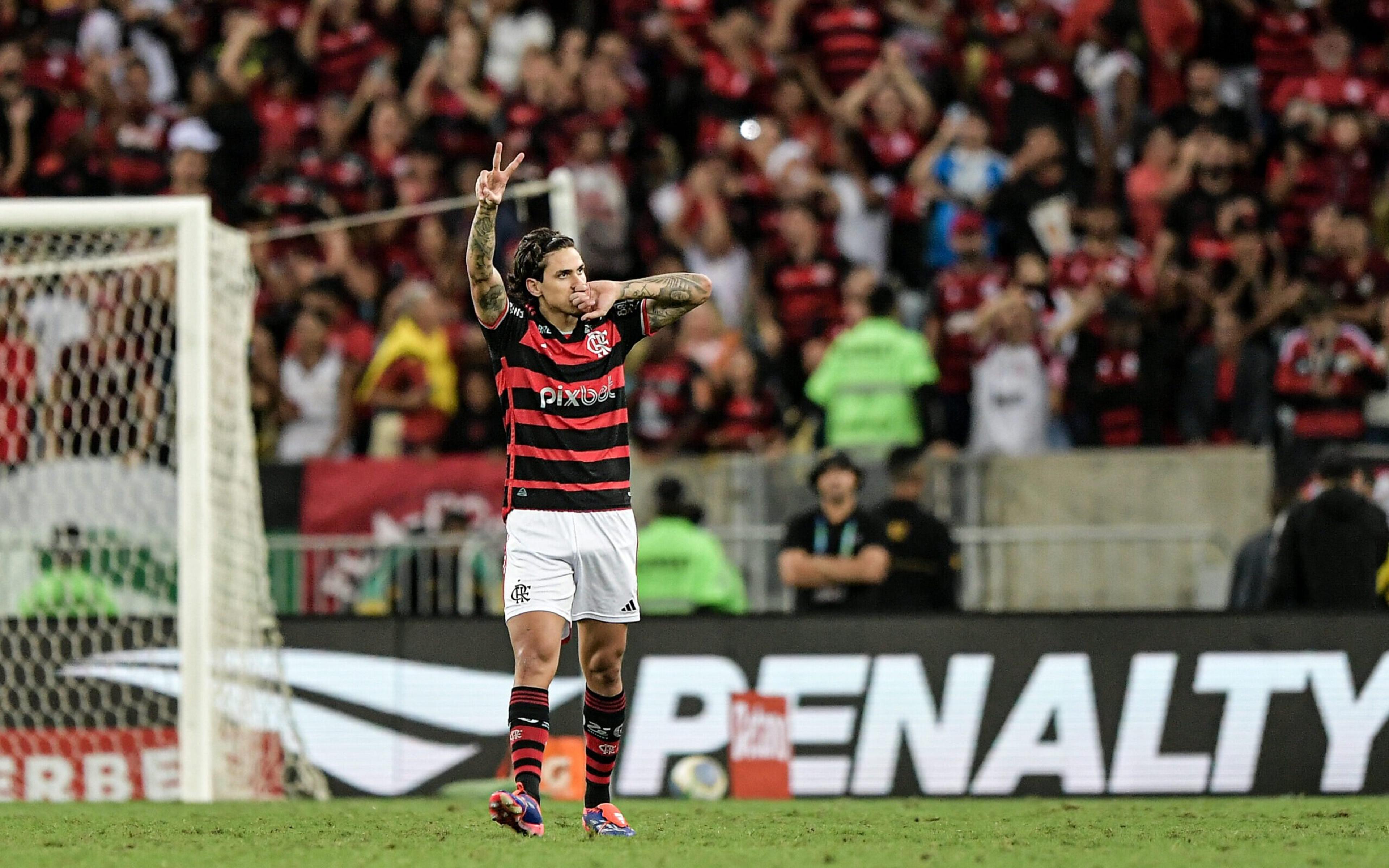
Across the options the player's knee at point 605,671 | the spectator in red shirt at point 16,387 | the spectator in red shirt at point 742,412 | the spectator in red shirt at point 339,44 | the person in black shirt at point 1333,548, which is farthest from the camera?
the spectator in red shirt at point 339,44

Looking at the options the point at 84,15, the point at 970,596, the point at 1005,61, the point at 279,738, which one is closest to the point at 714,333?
the point at 970,596

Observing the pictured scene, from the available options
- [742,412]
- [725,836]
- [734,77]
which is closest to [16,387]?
[742,412]

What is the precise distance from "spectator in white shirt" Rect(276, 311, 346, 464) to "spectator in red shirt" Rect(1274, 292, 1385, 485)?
274 inches

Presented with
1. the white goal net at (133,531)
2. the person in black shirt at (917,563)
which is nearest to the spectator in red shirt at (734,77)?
the white goal net at (133,531)

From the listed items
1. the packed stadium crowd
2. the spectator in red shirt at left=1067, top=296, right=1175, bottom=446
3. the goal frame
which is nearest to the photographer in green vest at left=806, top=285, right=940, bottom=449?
the packed stadium crowd

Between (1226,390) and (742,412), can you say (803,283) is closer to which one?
(742,412)

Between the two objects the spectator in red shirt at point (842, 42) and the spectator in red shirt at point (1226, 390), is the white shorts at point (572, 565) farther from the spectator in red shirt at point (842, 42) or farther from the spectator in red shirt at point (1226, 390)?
the spectator in red shirt at point (842, 42)

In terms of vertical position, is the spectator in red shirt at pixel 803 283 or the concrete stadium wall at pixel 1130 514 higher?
the spectator in red shirt at pixel 803 283

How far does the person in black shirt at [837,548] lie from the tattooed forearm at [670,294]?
417 centimetres

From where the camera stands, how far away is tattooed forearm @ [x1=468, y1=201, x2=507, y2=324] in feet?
24.5

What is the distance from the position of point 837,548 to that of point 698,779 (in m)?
1.65

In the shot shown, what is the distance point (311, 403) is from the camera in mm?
15258

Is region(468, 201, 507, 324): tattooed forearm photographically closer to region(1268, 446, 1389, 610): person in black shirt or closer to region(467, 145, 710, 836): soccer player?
region(467, 145, 710, 836): soccer player

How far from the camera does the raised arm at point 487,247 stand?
741 cm
